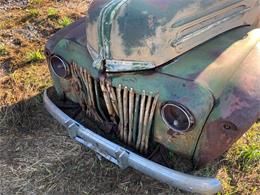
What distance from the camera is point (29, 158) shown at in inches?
141

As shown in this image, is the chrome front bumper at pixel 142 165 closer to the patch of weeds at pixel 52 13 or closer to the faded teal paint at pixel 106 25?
the faded teal paint at pixel 106 25

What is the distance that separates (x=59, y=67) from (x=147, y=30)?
0.91 m

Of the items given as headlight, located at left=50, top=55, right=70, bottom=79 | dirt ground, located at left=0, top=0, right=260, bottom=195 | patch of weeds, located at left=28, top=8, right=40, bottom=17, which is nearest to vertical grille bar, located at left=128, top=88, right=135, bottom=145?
dirt ground, located at left=0, top=0, right=260, bottom=195

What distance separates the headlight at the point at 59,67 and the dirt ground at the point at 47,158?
0.67 meters

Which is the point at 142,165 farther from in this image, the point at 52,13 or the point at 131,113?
the point at 52,13

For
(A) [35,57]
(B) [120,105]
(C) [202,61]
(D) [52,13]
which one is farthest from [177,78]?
(D) [52,13]

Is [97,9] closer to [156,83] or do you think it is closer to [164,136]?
[156,83]

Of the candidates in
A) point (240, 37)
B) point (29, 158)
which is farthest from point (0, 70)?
point (240, 37)

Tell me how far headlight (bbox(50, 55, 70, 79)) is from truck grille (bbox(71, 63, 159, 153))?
71 mm

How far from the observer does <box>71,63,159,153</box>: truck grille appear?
2859 millimetres

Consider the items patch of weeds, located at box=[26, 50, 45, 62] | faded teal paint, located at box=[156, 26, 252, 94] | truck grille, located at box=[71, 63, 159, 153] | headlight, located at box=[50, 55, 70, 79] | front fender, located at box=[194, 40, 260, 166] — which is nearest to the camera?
front fender, located at box=[194, 40, 260, 166]

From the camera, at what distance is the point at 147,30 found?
9.23ft

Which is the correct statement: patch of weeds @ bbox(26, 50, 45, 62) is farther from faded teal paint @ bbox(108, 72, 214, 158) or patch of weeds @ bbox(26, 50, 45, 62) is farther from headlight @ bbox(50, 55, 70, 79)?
faded teal paint @ bbox(108, 72, 214, 158)

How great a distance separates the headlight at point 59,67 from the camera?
10.8 ft
